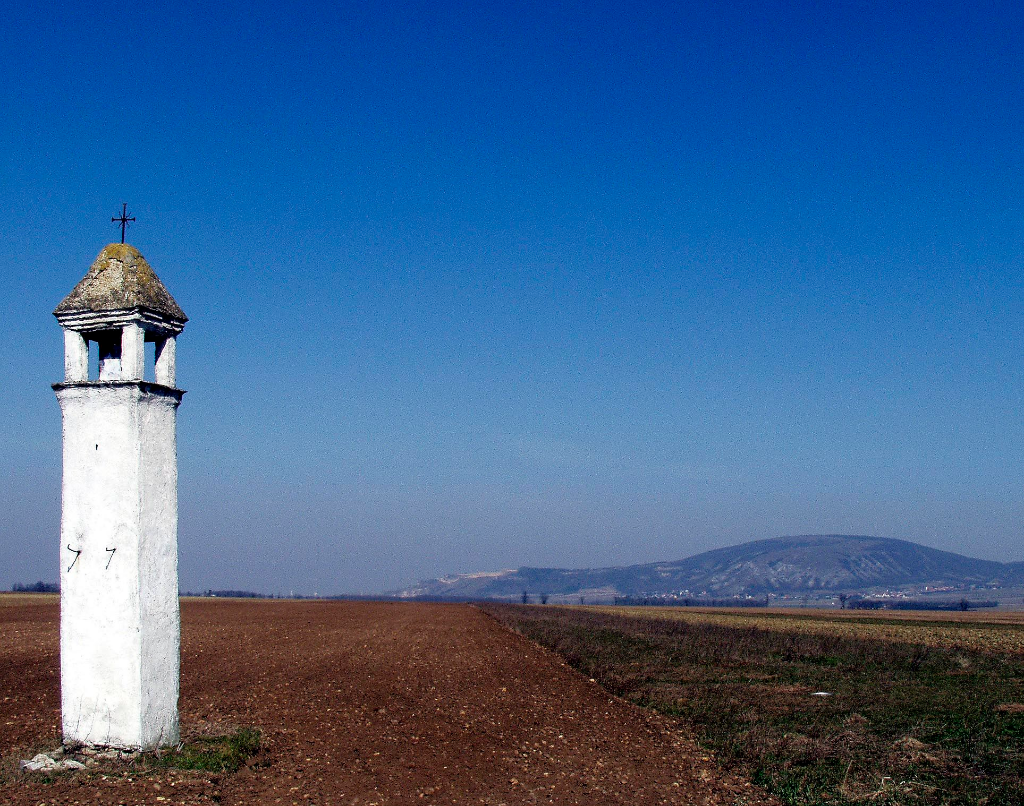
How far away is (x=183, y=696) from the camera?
54.6 feet

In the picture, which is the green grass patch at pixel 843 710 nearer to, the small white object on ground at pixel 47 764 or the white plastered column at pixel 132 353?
the small white object on ground at pixel 47 764

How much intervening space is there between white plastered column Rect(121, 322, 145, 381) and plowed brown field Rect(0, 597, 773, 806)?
4443mm

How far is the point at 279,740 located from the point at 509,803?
394 centimetres

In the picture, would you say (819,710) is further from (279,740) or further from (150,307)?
(150,307)

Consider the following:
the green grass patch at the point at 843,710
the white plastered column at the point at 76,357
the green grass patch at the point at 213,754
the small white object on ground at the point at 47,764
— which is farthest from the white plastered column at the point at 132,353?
the green grass patch at the point at 843,710

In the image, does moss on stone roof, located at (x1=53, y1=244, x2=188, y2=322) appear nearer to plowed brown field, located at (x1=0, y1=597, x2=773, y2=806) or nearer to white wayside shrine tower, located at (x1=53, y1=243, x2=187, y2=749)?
white wayside shrine tower, located at (x1=53, y1=243, x2=187, y2=749)

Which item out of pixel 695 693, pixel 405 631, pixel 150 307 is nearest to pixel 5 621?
pixel 405 631

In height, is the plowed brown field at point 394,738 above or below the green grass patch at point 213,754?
below

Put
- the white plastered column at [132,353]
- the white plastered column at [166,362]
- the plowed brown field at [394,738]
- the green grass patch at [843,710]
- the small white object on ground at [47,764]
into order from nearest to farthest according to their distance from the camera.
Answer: the small white object on ground at [47,764]
the plowed brown field at [394,738]
the white plastered column at [132,353]
the white plastered column at [166,362]
the green grass patch at [843,710]

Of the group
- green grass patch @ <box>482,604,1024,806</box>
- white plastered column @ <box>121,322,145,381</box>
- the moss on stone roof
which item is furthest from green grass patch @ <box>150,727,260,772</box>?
green grass patch @ <box>482,604,1024,806</box>

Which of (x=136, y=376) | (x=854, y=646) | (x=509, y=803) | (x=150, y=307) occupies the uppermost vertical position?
(x=150, y=307)

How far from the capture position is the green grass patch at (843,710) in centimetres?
1196

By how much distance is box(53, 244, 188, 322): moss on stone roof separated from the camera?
442 inches

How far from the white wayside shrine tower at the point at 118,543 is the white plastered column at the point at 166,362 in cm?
24
